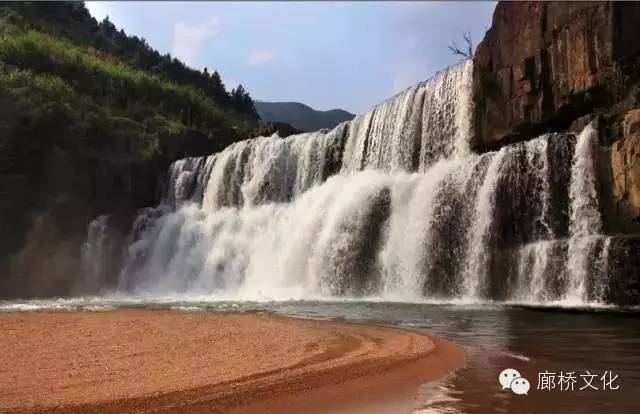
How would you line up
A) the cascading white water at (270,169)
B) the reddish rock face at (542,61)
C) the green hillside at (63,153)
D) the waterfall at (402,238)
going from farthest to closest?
1. the green hillside at (63,153)
2. the cascading white water at (270,169)
3. the reddish rock face at (542,61)
4. the waterfall at (402,238)

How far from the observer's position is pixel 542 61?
2556 cm

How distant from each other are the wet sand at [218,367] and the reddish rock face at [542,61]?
1640 centimetres

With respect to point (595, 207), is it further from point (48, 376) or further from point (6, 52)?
point (6, 52)

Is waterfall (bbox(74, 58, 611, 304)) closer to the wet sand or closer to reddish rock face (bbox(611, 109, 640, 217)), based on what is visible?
reddish rock face (bbox(611, 109, 640, 217))

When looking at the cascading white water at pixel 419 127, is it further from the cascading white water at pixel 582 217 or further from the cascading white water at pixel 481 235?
the cascading white water at pixel 582 217

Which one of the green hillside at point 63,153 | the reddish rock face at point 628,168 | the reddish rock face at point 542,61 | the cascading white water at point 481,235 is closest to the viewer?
the reddish rock face at point 628,168

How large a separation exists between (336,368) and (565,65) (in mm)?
20814

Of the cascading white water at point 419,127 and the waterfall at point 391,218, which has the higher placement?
the cascading white water at point 419,127

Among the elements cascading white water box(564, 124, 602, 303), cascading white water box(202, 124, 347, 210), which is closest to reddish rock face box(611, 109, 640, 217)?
cascading white water box(564, 124, 602, 303)

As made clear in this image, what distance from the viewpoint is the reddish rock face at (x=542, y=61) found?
22766mm

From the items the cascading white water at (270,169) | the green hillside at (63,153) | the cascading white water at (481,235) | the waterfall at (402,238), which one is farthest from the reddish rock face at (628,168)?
the green hillside at (63,153)

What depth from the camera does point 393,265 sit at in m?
23.8

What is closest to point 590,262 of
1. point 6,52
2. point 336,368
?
point 336,368

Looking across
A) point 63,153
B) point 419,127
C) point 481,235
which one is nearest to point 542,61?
point 419,127
